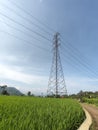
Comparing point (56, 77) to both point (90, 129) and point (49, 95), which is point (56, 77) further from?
point (90, 129)

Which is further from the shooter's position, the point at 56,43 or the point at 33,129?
the point at 56,43

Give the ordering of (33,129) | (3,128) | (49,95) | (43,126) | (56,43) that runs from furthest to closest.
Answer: (49,95) → (56,43) → (43,126) → (33,129) → (3,128)

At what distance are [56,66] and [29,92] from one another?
23112 mm

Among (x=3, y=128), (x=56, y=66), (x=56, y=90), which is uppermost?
(x=56, y=66)

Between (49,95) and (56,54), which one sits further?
(49,95)

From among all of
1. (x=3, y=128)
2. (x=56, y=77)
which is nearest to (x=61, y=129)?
(x=3, y=128)

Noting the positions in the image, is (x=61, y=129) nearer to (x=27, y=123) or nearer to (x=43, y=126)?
(x=43, y=126)

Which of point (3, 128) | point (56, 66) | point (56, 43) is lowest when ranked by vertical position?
point (3, 128)

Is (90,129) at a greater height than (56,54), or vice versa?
(56,54)

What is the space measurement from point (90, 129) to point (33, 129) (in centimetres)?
696

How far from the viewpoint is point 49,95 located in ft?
175

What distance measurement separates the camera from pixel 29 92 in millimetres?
66688

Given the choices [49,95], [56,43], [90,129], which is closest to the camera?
[90,129]

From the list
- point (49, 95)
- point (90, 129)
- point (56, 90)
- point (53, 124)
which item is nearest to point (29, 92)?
point (49, 95)
